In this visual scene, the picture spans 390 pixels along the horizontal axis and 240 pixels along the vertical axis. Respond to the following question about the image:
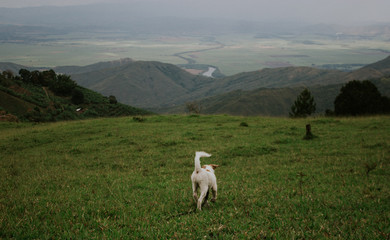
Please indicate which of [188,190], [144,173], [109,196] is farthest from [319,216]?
[144,173]

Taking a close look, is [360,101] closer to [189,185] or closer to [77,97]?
[189,185]

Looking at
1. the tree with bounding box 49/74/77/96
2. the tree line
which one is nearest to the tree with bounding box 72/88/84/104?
the tree with bounding box 49/74/77/96

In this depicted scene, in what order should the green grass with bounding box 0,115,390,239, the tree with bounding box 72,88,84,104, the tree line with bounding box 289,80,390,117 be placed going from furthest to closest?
the tree with bounding box 72,88,84,104, the tree line with bounding box 289,80,390,117, the green grass with bounding box 0,115,390,239

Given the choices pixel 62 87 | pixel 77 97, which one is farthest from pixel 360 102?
pixel 62 87

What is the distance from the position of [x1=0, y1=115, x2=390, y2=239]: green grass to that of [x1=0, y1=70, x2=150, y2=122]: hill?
19.6 m

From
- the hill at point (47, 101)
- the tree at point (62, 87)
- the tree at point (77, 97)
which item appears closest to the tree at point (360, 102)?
the hill at point (47, 101)

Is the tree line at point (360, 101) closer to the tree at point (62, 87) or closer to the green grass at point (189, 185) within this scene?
the green grass at point (189, 185)

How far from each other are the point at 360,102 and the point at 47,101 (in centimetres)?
4289

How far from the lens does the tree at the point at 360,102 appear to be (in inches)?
1240

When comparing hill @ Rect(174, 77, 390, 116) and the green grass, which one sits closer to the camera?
the green grass

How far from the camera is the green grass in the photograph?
5023 mm

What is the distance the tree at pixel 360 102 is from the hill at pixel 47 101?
34217 mm

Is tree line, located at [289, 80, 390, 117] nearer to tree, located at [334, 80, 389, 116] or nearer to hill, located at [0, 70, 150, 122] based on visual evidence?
tree, located at [334, 80, 389, 116]

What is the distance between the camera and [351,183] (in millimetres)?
8531
